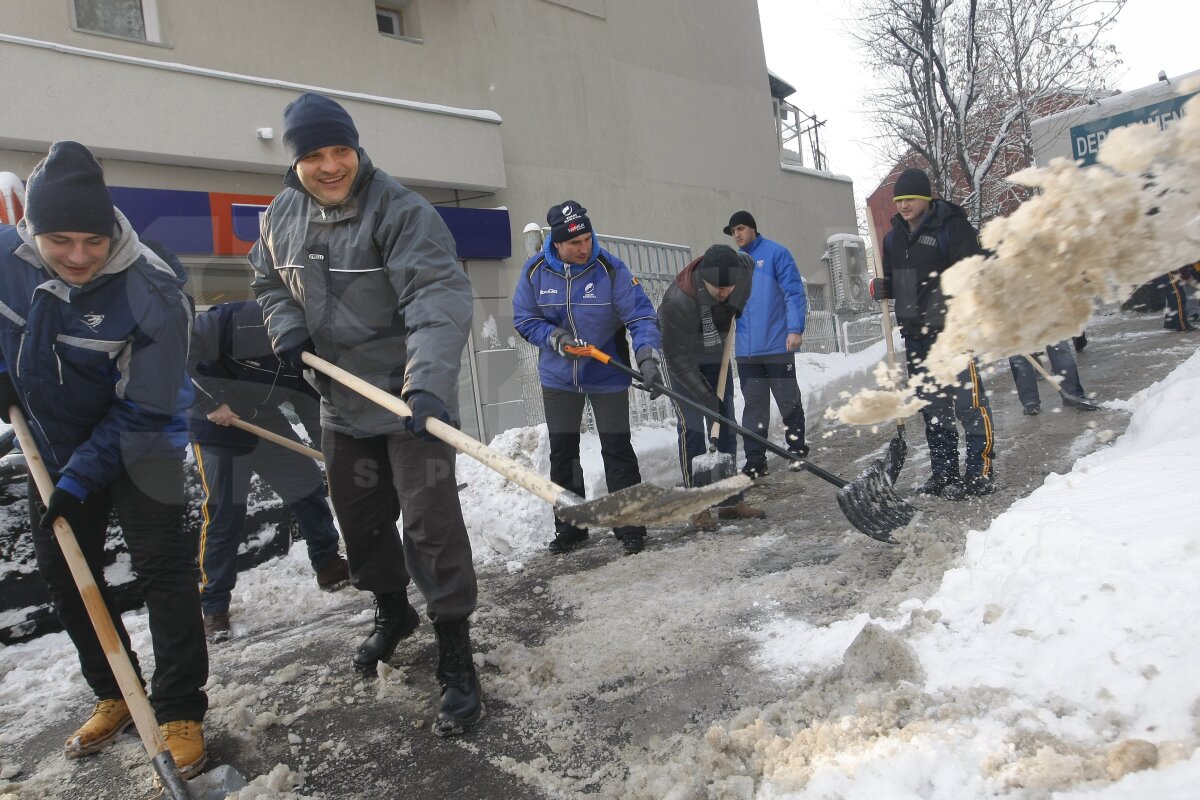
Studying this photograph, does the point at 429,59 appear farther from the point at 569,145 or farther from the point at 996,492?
the point at 996,492

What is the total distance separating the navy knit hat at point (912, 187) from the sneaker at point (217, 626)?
430cm

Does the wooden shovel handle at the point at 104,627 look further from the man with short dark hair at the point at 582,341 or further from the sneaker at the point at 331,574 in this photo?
the man with short dark hair at the point at 582,341

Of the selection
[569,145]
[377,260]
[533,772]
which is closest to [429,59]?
[569,145]

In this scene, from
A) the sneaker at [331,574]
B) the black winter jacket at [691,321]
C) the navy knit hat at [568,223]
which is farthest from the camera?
the black winter jacket at [691,321]

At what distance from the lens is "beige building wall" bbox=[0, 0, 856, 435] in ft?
24.4

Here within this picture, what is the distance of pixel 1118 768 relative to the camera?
1.50 meters

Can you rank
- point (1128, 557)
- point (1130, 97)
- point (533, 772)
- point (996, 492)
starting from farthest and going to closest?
1. point (1130, 97)
2. point (996, 492)
3. point (533, 772)
4. point (1128, 557)

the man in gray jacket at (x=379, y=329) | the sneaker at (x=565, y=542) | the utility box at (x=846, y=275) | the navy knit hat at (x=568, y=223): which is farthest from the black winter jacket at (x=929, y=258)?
the utility box at (x=846, y=275)

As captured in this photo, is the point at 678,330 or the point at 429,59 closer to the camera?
the point at 678,330

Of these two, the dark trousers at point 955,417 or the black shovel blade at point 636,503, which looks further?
the dark trousers at point 955,417

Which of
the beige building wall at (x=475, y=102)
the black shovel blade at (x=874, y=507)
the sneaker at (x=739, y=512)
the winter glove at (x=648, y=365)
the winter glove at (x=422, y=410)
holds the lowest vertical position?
the sneaker at (x=739, y=512)

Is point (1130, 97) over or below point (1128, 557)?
over

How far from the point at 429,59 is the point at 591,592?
8.58 metres

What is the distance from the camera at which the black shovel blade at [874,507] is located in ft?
12.3
